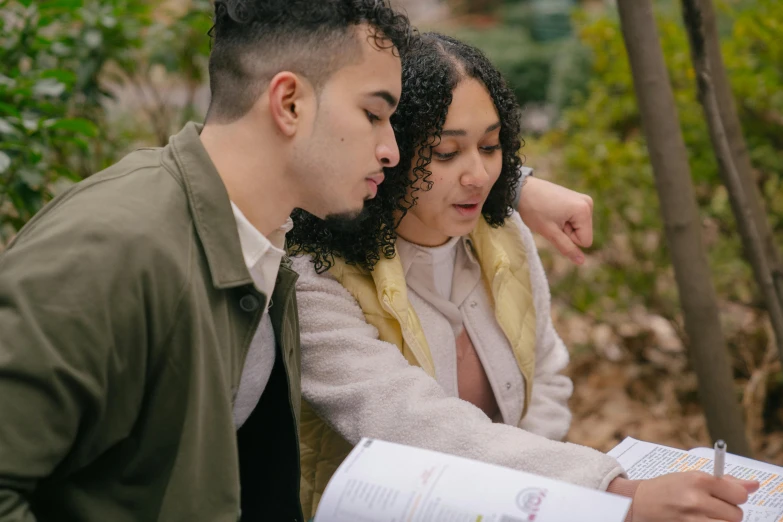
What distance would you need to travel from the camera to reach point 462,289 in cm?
219

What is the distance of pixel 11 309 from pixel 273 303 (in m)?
0.59

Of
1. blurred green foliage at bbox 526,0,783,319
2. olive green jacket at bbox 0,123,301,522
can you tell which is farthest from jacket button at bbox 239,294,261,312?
blurred green foliage at bbox 526,0,783,319

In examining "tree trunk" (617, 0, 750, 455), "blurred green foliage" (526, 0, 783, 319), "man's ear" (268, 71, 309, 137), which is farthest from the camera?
"blurred green foliage" (526, 0, 783, 319)

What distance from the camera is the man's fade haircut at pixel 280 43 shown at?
158 cm

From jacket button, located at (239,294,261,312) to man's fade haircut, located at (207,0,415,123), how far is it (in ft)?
1.08

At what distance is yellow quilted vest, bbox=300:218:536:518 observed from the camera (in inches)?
78.8

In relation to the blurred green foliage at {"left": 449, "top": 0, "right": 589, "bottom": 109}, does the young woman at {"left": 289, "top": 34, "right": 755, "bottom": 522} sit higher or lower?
lower

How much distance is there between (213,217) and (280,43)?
0.34 metres

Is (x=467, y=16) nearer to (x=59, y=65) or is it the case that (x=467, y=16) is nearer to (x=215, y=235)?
(x=59, y=65)

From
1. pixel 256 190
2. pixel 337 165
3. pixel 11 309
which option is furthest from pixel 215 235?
pixel 11 309

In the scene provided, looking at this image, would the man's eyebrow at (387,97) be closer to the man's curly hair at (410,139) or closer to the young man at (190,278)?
the young man at (190,278)

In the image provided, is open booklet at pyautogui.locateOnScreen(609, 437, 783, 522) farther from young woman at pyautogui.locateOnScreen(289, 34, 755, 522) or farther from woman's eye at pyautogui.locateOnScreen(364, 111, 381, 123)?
woman's eye at pyautogui.locateOnScreen(364, 111, 381, 123)

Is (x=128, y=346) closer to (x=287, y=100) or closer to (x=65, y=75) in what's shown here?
(x=287, y=100)

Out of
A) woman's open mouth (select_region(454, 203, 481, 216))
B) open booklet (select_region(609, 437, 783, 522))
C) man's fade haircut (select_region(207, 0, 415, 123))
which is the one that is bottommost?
open booklet (select_region(609, 437, 783, 522))
